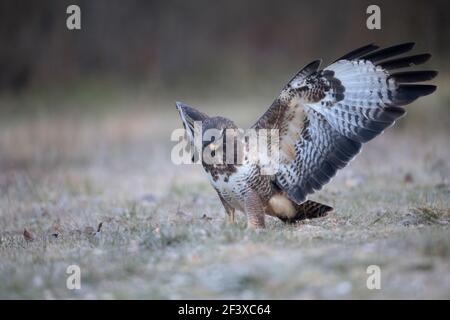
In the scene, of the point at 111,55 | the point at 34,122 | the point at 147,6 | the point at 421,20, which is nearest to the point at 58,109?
the point at 34,122

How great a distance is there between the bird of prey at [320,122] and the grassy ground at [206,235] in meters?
0.39

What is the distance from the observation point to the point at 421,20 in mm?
15586

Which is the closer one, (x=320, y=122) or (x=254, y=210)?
(x=254, y=210)

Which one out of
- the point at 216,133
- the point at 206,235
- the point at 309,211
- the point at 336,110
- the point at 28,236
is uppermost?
the point at 336,110

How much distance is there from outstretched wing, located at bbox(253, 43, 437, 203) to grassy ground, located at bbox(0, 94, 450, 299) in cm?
61

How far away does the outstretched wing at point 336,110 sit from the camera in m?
6.41

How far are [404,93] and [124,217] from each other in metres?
3.19

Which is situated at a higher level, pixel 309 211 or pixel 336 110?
pixel 336 110

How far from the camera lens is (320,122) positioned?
261 inches

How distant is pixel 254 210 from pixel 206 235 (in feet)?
2.45

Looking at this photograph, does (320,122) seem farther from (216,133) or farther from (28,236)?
(28,236)

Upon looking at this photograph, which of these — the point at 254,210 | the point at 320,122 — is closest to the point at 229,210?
the point at 254,210
